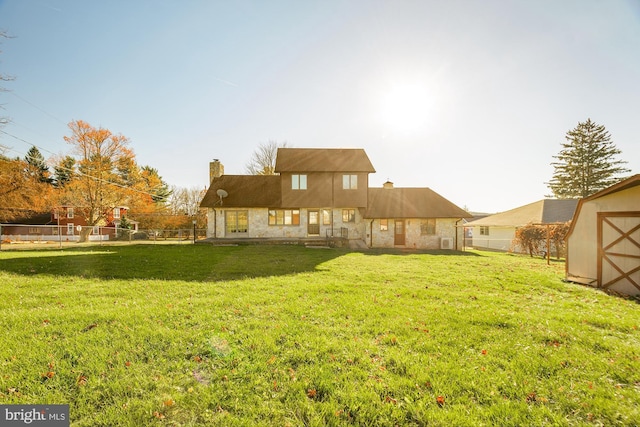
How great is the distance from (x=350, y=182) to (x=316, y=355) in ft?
58.6

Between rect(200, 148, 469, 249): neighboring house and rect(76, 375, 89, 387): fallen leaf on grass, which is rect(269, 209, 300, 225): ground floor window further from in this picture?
rect(76, 375, 89, 387): fallen leaf on grass

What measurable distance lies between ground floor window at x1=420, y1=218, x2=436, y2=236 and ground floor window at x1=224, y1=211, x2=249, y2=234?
1432 centimetres

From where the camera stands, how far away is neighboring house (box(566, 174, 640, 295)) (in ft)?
27.6

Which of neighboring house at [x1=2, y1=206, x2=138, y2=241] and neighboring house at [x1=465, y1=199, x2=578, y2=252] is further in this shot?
neighboring house at [x1=2, y1=206, x2=138, y2=241]

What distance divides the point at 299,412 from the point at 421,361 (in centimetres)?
206

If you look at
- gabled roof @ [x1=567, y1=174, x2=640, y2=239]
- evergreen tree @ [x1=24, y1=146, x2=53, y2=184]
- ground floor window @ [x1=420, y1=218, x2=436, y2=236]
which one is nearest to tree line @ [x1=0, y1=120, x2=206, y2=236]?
evergreen tree @ [x1=24, y1=146, x2=53, y2=184]

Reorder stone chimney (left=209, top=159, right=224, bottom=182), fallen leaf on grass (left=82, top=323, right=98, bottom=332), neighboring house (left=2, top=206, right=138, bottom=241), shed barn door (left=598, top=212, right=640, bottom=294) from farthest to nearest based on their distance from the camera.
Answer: neighboring house (left=2, top=206, right=138, bottom=241)
stone chimney (left=209, top=159, right=224, bottom=182)
shed barn door (left=598, top=212, right=640, bottom=294)
fallen leaf on grass (left=82, top=323, right=98, bottom=332)

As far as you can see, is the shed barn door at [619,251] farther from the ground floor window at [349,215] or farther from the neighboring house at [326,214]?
the ground floor window at [349,215]

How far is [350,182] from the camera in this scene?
68.9 ft

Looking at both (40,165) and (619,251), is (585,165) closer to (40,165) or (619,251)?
(619,251)

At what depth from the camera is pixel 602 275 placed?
912 cm

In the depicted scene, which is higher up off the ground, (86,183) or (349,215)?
(86,183)

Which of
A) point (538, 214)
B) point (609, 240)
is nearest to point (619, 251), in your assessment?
point (609, 240)

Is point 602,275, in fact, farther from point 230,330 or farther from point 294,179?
point 294,179
